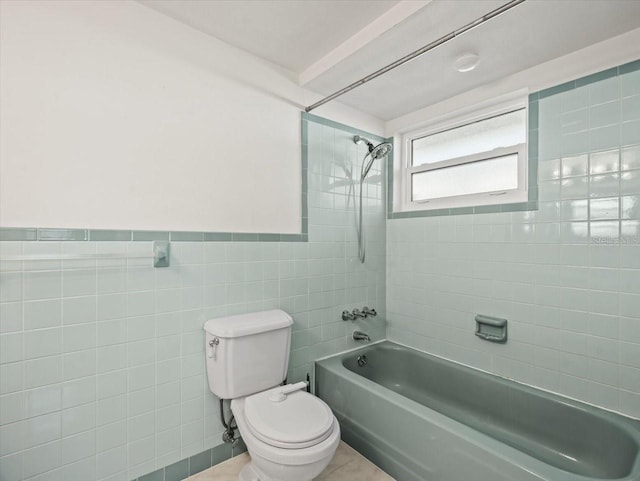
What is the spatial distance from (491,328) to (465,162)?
1205mm

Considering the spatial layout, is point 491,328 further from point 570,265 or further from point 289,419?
point 289,419

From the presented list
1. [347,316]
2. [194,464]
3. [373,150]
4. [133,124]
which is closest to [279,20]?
[133,124]

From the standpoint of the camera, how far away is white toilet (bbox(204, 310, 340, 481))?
134 centimetres

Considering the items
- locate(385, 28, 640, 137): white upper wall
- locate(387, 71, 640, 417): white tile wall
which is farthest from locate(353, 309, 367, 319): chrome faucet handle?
Answer: locate(385, 28, 640, 137): white upper wall

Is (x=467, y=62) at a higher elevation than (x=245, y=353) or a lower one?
higher

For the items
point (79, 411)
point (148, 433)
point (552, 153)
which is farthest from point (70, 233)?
point (552, 153)

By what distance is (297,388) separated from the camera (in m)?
1.72

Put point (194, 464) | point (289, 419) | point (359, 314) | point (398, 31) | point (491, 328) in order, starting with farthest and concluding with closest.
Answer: point (359, 314)
point (491, 328)
point (194, 464)
point (398, 31)
point (289, 419)

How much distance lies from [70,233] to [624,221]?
2.67 m

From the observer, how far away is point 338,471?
1.78m

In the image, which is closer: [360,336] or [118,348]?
[118,348]

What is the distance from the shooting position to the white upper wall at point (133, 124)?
4.25 ft

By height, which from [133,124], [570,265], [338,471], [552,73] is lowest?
[338,471]

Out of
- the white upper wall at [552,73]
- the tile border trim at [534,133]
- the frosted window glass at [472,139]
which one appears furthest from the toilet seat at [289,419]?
the white upper wall at [552,73]
